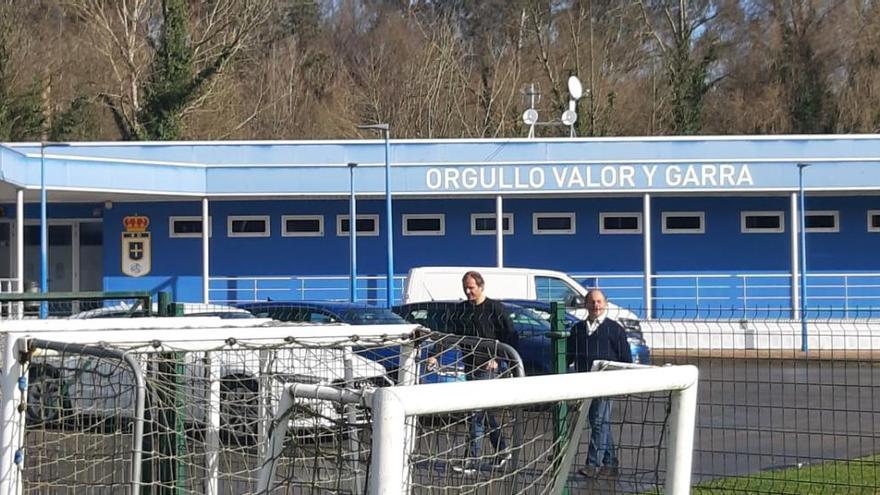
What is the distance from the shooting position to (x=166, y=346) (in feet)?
18.2

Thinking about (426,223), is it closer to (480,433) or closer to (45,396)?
(45,396)

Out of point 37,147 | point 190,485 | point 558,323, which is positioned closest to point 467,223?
point 37,147

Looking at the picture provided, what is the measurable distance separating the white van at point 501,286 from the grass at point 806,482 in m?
11.1

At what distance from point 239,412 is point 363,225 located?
2522cm

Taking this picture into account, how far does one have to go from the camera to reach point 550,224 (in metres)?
30.9

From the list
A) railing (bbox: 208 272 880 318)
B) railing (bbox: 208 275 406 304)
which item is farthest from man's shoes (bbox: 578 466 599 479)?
railing (bbox: 208 275 406 304)

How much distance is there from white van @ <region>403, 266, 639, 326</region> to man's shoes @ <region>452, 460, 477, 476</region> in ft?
52.3

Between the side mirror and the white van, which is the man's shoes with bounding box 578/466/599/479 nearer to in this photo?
the white van

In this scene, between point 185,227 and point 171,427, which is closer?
point 171,427

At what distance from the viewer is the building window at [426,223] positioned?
30.8 meters

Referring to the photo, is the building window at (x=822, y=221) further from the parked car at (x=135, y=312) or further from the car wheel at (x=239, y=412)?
the car wheel at (x=239, y=412)

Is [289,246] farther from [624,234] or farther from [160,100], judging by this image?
[160,100]

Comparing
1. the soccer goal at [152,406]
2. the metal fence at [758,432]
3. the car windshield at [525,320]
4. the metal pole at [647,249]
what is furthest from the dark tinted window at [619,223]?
the soccer goal at [152,406]

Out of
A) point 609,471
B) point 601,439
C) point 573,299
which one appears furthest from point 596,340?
point 573,299
